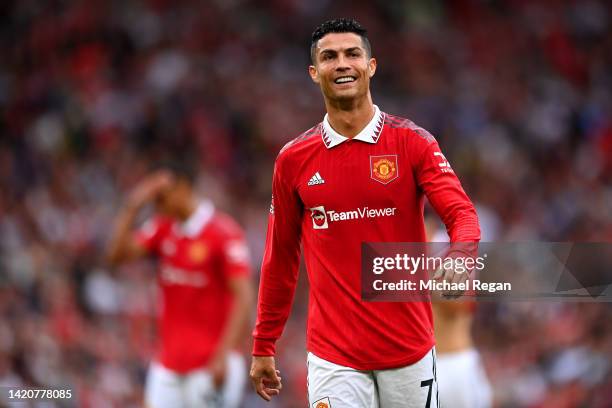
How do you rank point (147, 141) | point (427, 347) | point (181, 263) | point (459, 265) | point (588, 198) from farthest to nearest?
point (147, 141)
point (588, 198)
point (181, 263)
point (427, 347)
point (459, 265)

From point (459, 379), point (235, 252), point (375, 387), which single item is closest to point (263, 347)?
point (375, 387)

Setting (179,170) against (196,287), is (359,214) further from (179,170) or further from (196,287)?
(179,170)

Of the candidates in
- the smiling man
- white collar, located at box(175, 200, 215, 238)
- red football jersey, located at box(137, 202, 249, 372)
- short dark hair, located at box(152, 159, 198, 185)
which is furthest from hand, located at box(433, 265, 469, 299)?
short dark hair, located at box(152, 159, 198, 185)

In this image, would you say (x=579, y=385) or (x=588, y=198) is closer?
(x=579, y=385)

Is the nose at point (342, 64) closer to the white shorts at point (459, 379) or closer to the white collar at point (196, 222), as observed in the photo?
the white shorts at point (459, 379)

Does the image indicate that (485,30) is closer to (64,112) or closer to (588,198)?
(588,198)

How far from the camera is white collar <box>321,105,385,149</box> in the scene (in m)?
5.24

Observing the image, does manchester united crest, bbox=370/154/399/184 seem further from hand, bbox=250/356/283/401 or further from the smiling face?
hand, bbox=250/356/283/401

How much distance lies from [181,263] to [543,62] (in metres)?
9.80

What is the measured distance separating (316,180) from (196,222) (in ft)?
12.4

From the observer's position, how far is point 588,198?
1413cm

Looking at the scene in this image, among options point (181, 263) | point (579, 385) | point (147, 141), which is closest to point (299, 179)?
point (181, 263)

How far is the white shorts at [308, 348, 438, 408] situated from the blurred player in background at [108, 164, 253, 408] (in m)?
3.28

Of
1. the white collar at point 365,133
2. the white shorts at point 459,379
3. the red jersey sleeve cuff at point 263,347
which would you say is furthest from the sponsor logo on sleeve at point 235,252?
the white collar at point 365,133
